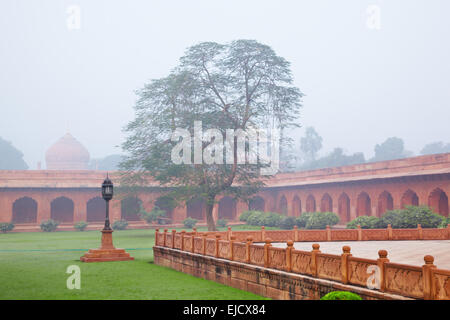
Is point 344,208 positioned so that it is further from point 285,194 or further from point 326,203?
point 285,194

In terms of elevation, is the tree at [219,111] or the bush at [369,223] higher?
Answer: the tree at [219,111]

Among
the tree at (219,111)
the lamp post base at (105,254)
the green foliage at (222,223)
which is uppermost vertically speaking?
the tree at (219,111)

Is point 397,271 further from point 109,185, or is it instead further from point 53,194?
point 53,194

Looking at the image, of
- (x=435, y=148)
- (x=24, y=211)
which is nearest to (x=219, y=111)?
(x=24, y=211)

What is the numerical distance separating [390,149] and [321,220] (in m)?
59.5

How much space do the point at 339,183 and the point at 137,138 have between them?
47.6 feet

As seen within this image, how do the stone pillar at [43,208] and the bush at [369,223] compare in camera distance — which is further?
the stone pillar at [43,208]

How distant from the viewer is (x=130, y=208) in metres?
39.5

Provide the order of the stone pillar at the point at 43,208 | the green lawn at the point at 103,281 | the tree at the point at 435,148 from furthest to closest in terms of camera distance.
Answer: the tree at the point at 435,148
the stone pillar at the point at 43,208
the green lawn at the point at 103,281

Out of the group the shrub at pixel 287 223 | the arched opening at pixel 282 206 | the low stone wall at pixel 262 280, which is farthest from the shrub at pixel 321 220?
the low stone wall at pixel 262 280

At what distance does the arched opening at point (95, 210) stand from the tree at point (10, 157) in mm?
50188

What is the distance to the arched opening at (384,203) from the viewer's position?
33.5 m

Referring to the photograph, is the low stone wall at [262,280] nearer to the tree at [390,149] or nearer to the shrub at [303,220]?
the shrub at [303,220]

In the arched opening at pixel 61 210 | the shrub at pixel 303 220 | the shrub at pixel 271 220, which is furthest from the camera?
the arched opening at pixel 61 210
